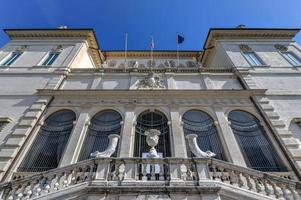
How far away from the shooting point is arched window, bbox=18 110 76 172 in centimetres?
1012

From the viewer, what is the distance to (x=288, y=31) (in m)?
19.6

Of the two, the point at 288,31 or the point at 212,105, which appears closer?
the point at 212,105

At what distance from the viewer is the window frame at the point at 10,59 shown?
16483 mm

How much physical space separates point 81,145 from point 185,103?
6.93m

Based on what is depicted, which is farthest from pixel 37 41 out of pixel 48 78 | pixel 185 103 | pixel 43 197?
pixel 43 197

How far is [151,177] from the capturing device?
279 inches

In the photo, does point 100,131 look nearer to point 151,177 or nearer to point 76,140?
point 76,140

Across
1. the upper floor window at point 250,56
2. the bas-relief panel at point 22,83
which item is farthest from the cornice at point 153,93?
the upper floor window at point 250,56

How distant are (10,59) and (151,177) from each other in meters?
Result: 17.0

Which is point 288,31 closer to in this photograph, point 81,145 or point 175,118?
point 175,118

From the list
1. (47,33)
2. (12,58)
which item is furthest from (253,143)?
(47,33)

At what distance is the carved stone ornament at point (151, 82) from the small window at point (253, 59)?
8157 millimetres

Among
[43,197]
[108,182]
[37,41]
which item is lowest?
[43,197]

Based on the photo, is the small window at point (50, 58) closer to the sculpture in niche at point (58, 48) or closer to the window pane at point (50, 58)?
the window pane at point (50, 58)
